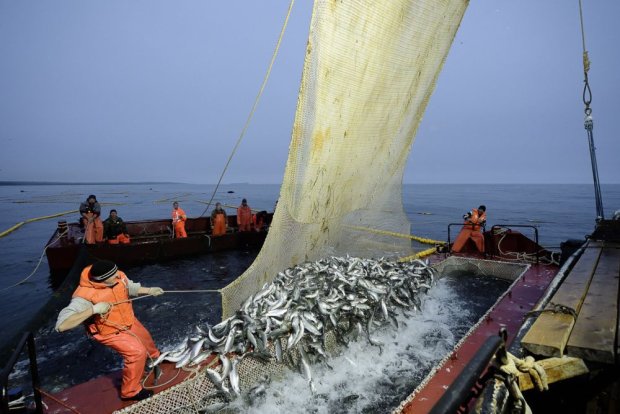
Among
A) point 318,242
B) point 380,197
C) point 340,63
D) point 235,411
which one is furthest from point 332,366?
point 340,63

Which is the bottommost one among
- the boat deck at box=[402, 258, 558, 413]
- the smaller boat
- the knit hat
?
the smaller boat

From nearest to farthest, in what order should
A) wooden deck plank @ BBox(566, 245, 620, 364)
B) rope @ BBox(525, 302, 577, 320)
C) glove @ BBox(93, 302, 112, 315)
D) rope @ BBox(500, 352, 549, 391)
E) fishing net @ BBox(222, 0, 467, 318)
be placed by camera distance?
rope @ BBox(500, 352, 549, 391) < wooden deck plank @ BBox(566, 245, 620, 364) < rope @ BBox(525, 302, 577, 320) < glove @ BBox(93, 302, 112, 315) < fishing net @ BBox(222, 0, 467, 318)

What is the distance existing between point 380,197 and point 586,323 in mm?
5770

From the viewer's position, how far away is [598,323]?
3496mm

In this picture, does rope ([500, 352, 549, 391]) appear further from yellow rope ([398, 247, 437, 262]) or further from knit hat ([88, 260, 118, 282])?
yellow rope ([398, 247, 437, 262])

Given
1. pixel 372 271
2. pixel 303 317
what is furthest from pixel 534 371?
pixel 372 271

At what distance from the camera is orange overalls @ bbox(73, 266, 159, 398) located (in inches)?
171

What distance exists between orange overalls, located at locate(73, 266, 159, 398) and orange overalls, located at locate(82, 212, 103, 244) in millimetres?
12028

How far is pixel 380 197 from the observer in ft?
29.5

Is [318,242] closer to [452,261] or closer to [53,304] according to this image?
[452,261]

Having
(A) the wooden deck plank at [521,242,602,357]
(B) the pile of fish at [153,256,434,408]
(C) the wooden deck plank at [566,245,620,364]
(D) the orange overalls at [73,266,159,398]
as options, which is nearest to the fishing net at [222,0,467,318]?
(B) the pile of fish at [153,256,434,408]

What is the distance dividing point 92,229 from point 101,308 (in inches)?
497

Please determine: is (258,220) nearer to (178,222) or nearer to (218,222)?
(218,222)

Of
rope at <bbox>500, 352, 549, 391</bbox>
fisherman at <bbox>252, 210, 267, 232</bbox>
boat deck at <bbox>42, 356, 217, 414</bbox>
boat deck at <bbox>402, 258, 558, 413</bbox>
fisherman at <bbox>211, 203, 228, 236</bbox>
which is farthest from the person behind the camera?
fisherman at <bbox>252, 210, 267, 232</bbox>
